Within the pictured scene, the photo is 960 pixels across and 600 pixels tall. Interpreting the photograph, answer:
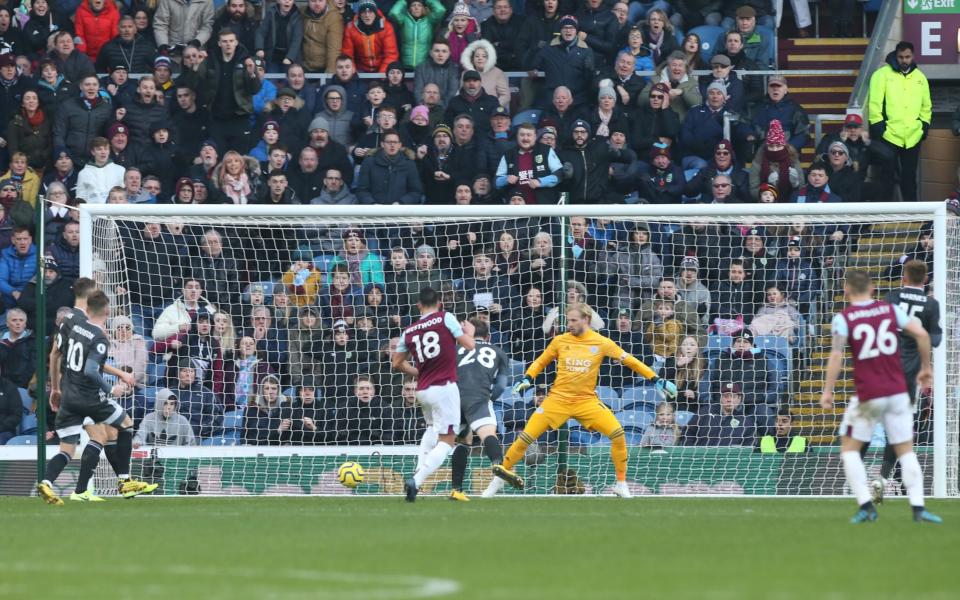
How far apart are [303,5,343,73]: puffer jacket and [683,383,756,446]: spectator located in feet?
25.6

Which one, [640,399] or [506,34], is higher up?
[506,34]

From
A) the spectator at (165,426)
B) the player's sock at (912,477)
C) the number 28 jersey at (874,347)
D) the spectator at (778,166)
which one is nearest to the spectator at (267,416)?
the spectator at (165,426)

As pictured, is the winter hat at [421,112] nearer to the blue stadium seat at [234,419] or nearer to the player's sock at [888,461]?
the blue stadium seat at [234,419]

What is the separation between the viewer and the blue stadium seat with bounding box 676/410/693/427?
17.5 meters

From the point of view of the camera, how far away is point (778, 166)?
20.0m

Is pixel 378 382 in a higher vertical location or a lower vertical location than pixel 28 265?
lower

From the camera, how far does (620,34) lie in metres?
21.6

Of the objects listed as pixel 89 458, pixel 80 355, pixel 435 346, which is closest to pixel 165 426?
pixel 89 458

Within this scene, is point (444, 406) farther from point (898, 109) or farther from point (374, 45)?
point (898, 109)

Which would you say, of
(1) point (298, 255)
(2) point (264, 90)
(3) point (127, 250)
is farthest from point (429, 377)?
(2) point (264, 90)

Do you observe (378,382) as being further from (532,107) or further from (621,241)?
(532,107)

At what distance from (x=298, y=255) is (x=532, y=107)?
177 inches

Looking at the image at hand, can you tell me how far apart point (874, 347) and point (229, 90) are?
11245mm

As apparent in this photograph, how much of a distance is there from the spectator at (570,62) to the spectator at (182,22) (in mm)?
4815
